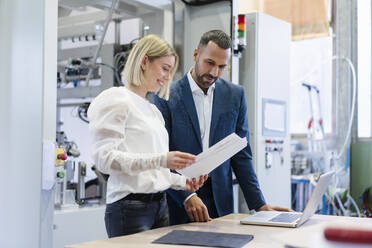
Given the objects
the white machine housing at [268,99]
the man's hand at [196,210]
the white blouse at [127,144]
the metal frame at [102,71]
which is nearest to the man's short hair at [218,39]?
the white blouse at [127,144]

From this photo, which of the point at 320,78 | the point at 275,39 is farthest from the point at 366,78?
the point at 275,39

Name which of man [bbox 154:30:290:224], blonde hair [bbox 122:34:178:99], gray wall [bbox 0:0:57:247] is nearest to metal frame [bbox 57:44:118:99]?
gray wall [bbox 0:0:57:247]

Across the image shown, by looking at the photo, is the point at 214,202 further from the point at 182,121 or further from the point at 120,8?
the point at 120,8

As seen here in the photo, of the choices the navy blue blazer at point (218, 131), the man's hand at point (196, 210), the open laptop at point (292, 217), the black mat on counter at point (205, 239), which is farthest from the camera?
the navy blue blazer at point (218, 131)

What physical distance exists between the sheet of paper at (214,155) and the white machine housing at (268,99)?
2176mm

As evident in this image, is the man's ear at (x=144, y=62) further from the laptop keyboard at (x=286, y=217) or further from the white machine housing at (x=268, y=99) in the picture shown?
the white machine housing at (x=268, y=99)

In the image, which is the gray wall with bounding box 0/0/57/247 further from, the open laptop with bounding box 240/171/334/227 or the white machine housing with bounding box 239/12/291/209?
the white machine housing with bounding box 239/12/291/209

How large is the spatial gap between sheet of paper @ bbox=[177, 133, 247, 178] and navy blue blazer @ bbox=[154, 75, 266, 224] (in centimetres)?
41

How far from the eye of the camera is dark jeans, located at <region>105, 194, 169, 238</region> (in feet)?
5.00

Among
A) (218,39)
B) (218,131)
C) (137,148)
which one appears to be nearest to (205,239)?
(137,148)

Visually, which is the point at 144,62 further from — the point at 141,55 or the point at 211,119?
the point at 211,119

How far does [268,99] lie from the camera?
12.7ft

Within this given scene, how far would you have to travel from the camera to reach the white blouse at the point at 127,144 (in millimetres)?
1436

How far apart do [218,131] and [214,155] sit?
0.57 meters
